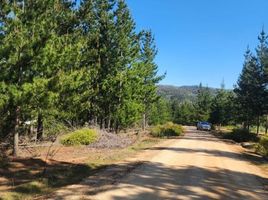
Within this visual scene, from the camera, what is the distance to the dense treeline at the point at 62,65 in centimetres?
1895

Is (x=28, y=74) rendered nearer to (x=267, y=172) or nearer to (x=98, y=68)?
(x=267, y=172)

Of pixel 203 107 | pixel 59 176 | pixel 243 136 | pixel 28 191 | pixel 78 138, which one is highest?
pixel 203 107

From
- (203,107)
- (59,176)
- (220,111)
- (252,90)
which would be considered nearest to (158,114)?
(220,111)

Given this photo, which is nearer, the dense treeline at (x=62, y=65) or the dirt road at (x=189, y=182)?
the dirt road at (x=189, y=182)

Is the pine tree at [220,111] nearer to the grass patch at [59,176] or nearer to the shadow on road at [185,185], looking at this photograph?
the grass patch at [59,176]

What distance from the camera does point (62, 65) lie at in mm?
21297

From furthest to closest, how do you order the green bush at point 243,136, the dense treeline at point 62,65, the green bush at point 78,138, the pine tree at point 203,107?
the pine tree at point 203,107 → the green bush at point 243,136 → the green bush at point 78,138 → the dense treeline at point 62,65

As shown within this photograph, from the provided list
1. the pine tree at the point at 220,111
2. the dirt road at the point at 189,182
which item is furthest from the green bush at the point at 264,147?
the pine tree at the point at 220,111

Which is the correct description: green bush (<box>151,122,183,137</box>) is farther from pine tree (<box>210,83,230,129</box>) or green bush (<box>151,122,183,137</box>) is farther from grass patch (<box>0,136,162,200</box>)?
pine tree (<box>210,83,230,129</box>)

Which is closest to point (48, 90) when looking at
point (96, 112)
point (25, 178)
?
point (25, 178)

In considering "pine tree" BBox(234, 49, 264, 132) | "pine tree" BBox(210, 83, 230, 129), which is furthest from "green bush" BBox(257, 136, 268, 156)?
"pine tree" BBox(210, 83, 230, 129)

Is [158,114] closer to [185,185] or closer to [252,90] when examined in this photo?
[252,90]

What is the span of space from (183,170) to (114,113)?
2269 centimetres

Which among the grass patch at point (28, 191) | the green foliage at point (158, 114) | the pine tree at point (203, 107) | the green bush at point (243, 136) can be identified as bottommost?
the grass patch at point (28, 191)
